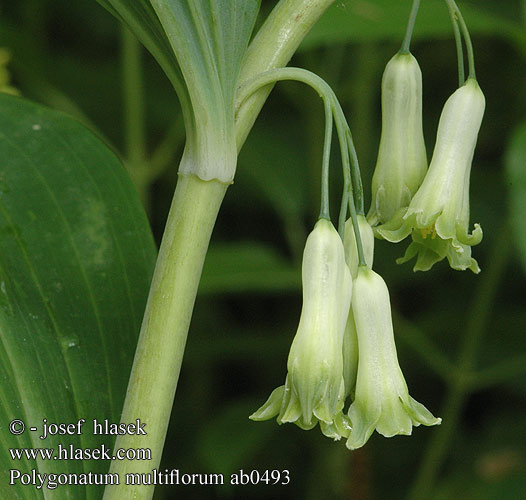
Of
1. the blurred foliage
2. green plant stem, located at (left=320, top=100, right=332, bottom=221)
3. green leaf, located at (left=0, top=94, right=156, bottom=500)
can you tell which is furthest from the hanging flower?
the blurred foliage

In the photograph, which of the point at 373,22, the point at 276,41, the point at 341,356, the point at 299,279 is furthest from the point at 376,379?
the point at 373,22

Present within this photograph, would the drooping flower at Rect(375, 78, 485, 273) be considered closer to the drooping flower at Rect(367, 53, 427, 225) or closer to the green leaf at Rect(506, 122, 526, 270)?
the drooping flower at Rect(367, 53, 427, 225)

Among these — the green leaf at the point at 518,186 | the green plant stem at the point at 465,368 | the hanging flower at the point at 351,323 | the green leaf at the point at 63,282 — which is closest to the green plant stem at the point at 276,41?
the hanging flower at the point at 351,323

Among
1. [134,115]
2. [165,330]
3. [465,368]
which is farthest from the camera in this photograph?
[134,115]

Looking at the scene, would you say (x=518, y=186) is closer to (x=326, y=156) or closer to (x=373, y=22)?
(x=373, y=22)

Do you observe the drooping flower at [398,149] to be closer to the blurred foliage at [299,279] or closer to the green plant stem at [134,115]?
the blurred foliage at [299,279]

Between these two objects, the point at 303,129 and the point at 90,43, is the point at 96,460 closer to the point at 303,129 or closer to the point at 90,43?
the point at 303,129
